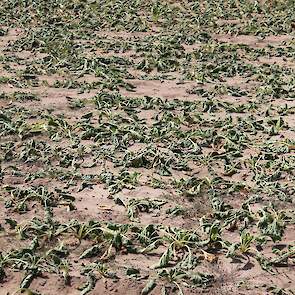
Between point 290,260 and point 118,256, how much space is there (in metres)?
1.30

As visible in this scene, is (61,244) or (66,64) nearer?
(61,244)

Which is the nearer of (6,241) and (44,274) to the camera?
(44,274)

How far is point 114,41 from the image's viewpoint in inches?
379

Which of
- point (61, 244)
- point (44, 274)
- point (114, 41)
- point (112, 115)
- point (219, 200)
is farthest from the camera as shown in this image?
point (114, 41)

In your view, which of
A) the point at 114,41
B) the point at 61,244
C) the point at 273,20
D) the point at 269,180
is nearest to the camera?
the point at 61,244

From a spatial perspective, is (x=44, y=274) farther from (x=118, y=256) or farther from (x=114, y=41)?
(x=114, y=41)

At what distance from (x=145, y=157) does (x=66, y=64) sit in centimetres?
320

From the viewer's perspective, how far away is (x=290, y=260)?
14.6 ft

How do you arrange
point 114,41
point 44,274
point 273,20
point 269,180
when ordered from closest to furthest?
point 44,274 → point 269,180 → point 114,41 → point 273,20

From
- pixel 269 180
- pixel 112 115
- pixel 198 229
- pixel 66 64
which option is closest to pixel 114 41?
pixel 66 64

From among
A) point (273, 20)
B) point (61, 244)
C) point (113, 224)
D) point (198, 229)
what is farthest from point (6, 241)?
point (273, 20)

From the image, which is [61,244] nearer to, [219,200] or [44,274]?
[44,274]

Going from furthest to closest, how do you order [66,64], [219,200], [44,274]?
1. [66,64]
2. [219,200]
3. [44,274]

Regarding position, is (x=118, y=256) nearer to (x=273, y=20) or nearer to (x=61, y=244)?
(x=61, y=244)
